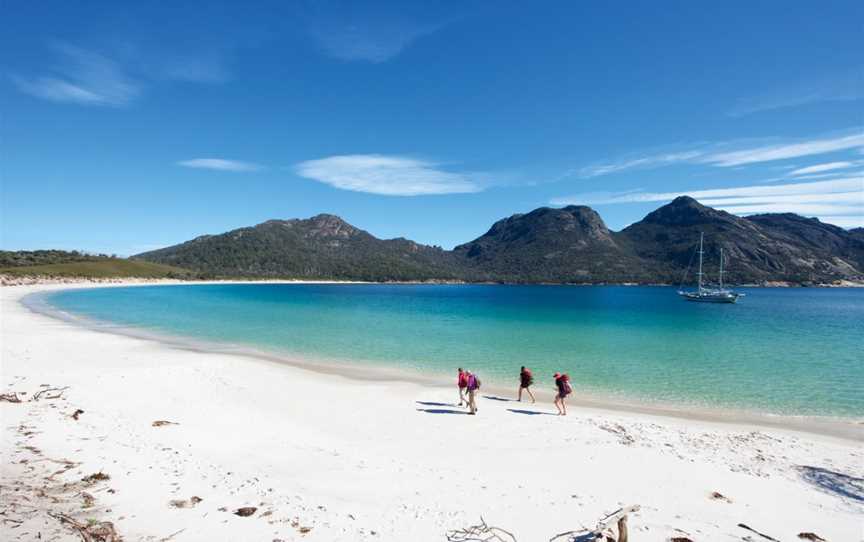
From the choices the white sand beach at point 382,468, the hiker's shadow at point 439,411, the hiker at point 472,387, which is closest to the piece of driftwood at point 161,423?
the white sand beach at point 382,468

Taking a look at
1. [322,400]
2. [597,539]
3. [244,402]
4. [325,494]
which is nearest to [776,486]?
[597,539]

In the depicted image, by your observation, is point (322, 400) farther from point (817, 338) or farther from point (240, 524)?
point (817, 338)

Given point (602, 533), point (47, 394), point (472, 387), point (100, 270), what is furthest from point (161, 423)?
point (100, 270)

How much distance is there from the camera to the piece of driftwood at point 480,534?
20.4ft

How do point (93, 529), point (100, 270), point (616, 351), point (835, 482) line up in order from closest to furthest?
point (93, 529) → point (835, 482) → point (616, 351) → point (100, 270)

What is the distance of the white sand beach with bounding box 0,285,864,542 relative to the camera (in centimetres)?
661

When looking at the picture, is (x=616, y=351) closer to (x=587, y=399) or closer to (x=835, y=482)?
(x=587, y=399)

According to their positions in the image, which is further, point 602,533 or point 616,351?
point 616,351

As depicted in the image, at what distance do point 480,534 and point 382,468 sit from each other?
129 inches

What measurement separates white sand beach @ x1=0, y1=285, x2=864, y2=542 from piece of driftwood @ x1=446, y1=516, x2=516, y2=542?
0.69ft

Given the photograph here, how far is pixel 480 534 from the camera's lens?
6332mm

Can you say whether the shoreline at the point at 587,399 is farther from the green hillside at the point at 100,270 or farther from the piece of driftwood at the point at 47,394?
the green hillside at the point at 100,270

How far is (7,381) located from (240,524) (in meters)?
15.3

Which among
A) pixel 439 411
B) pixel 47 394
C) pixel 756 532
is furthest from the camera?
pixel 439 411
